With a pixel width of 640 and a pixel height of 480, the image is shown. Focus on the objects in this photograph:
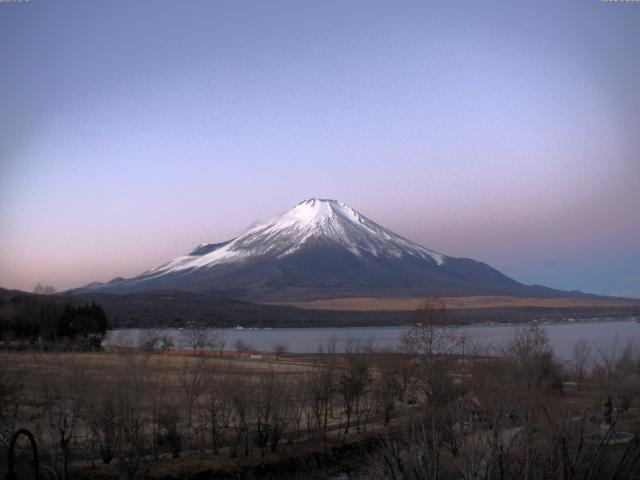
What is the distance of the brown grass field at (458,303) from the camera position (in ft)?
411

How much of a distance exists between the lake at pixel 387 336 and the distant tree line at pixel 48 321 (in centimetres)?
328

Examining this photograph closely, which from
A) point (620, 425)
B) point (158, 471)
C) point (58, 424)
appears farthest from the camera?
point (620, 425)

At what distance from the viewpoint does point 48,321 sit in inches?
2667

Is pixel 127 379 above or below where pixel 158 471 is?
above

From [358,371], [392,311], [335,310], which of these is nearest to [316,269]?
[335,310]

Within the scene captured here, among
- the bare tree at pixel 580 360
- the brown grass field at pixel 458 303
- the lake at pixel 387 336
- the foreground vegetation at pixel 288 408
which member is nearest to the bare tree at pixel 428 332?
the foreground vegetation at pixel 288 408

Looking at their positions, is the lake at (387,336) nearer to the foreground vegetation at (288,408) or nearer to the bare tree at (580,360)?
the bare tree at (580,360)

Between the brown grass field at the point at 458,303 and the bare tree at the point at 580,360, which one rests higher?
the brown grass field at the point at 458,303

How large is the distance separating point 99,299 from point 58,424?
12268cm

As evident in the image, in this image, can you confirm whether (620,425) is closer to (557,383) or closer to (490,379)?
(490,379)

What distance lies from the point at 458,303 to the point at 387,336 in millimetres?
44667

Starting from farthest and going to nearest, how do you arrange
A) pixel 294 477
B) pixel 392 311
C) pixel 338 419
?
pixel 392 311, pixel 338 419, pixel 294 477

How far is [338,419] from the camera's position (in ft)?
103

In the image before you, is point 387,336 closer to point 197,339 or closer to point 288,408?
point 197,339
